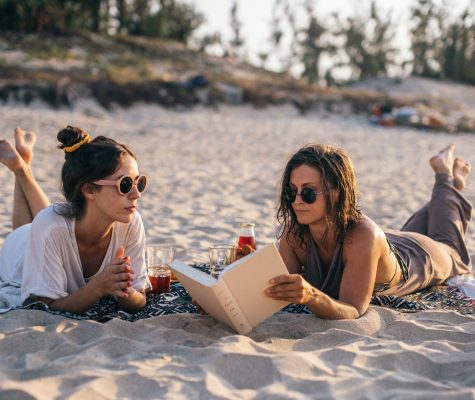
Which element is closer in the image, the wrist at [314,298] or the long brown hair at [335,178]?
the wrist at [314,298]

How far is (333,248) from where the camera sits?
11.2 ft

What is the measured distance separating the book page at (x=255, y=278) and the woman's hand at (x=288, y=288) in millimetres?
25

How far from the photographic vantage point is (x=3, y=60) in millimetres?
16953

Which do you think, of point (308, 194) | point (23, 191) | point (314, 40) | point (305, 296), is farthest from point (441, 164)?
point (314, 40)

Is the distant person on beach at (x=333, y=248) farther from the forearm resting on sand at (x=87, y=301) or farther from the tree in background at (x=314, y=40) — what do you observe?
the tree in background at (x=314, y=40)

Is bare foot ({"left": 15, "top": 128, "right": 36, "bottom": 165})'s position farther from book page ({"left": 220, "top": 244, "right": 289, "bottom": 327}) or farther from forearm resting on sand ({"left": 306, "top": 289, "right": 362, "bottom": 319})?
forearm resting on sand ({"left": 306, "top": 289, "right": 362, "bottom": 319})

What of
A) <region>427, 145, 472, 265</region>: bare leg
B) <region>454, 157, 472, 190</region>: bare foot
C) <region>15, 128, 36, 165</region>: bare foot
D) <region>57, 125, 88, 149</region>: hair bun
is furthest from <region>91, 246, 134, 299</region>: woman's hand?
<region>454, 157, 472, 190</region>: bare foot

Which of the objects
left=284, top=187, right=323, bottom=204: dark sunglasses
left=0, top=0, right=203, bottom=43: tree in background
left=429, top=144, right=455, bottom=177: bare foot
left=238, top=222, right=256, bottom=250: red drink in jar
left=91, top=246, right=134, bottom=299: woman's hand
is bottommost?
left=91, top=246, right=134, bottom=299: woman's hand

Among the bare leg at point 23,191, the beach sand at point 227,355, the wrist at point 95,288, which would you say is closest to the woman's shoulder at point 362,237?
the beach sand at point 227,355

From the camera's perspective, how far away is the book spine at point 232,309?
282 cm

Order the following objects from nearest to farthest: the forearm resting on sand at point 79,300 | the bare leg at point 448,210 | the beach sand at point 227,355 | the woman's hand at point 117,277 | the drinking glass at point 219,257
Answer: the beach sand at point 227,355, the woman's hand at point 117,277, the forearm resting on sand at point 79,300, the drinking glass at point 219,257, the bare leg at point 448,210

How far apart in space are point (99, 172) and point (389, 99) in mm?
18920

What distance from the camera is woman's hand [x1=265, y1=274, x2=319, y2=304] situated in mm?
2850

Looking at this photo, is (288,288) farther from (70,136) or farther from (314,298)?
(70,136)
